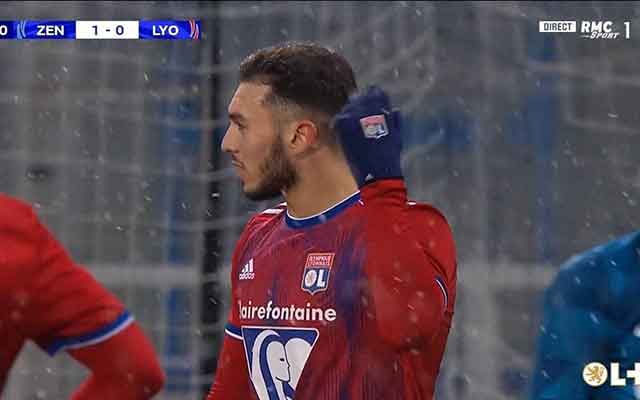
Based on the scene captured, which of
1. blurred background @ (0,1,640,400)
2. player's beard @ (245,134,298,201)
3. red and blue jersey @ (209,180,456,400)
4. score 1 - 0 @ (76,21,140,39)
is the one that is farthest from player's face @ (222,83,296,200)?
score 1 - 0 @ (76,21,140,39)

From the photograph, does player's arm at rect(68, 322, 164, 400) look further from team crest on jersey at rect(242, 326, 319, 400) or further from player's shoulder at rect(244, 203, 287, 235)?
player's shoulder at rect(244, 203, 287, 235)

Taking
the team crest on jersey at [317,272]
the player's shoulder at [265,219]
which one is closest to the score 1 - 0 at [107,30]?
the player's shoulder at [265,219]

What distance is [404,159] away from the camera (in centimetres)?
515

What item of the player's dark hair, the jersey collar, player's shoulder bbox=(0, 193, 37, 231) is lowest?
the jersey collar

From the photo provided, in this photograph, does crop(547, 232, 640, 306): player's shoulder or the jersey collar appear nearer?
crop(547, 232, 640, 306): player's shoulder

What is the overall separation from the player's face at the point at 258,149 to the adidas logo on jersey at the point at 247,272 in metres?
0.20

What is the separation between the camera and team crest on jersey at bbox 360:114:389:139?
3.32 metres

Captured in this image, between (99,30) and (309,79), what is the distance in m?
1.98

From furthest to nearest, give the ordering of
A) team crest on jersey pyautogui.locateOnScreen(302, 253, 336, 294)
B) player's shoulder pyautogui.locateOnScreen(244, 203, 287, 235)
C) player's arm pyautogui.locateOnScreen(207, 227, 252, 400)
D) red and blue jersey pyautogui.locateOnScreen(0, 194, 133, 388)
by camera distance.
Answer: player's shoulder pyautogui.locateOnScreen(244, 203, 287, 235) < player's arm pyautogui.locateOnScreen(207, 227, 252, 400) < team crest on jersey pyautogui.locateOnScreen(302, 253, 336, 294) < red and blue jersey pyautogui.locateOnScreen(0, 194, 133, 388)

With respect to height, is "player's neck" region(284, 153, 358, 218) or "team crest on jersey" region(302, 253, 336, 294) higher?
"player's neck" region(284, 153, 358, 218)

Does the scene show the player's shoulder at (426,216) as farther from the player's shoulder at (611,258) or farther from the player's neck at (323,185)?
the player's shoulder at (611,258)

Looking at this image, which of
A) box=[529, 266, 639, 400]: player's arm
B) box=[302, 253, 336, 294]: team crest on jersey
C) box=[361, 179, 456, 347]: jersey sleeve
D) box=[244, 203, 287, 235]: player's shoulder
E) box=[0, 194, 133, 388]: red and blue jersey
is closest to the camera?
box=[0, 194, 133, 388]: red and blue jersey

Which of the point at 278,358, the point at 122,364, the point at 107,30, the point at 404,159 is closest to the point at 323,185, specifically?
the point at 278,358

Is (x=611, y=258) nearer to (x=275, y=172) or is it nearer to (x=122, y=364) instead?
(x=275, y=172)
